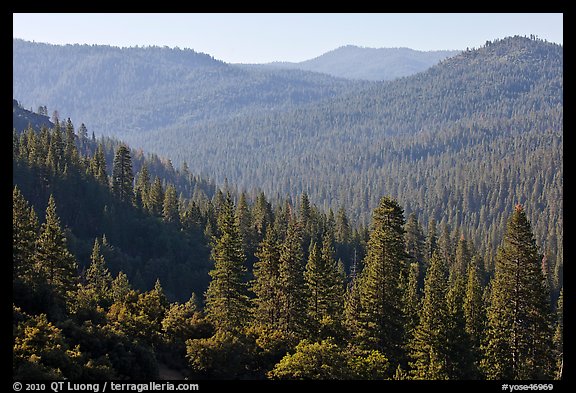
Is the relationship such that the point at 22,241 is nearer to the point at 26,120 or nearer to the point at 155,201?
the point at 155,201

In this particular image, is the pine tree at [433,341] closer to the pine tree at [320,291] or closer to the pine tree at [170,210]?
the pine tree at [320,291]

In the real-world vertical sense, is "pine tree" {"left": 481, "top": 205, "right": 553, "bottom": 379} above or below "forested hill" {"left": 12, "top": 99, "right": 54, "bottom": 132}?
below

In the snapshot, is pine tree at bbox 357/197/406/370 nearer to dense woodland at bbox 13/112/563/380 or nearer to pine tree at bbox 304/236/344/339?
dense woodland at bbox 13/112/563/380

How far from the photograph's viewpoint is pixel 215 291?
4394 cm

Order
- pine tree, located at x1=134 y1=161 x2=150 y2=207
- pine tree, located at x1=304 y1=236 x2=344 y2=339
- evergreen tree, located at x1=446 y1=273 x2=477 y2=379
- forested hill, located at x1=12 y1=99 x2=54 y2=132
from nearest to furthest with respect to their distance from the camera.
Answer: evergreen tree, located at x1=446 y1=273 x2=477 y2=379, pine tree, located at x1=304 y1=236 x2=344 y2=339, pine tree, located at x1=134 y1=161 x2=150 y2=207, forested hill, located at x1=12 y1=99 x2=54 y2=132

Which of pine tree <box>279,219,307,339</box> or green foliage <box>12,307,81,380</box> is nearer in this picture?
green foliage <box>12,307,81,380</box>

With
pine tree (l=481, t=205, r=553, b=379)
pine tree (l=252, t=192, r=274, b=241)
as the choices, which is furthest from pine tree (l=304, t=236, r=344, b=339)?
pine tree (l=252, t=192, r=274, b=241)

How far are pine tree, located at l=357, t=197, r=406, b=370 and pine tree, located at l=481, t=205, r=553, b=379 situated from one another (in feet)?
18.3

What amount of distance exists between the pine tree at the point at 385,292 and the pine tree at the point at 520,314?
5584 millimetres

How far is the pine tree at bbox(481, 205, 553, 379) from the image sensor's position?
3666 centimetres

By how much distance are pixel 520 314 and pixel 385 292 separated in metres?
7.98

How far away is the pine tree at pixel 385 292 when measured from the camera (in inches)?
1518

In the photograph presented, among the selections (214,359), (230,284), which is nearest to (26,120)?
(230,284)

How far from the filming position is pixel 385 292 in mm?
38938
